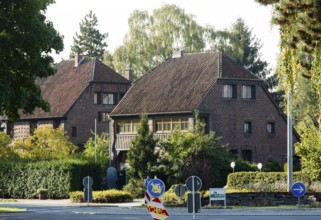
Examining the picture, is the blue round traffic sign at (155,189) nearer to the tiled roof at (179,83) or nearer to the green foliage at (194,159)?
the green foliage at (194,159)

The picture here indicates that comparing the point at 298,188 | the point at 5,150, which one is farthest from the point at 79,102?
the point at 298,188

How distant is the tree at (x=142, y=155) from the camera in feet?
218

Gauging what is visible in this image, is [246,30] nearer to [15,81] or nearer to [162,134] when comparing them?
[162,134]

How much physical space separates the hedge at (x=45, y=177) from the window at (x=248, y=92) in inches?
575

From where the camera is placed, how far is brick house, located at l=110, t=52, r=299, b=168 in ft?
251

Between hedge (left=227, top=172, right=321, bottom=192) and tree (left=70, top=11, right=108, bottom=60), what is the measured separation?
78557mm

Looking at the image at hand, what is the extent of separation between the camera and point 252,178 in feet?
209

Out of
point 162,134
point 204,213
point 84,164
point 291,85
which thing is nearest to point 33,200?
point 84,164

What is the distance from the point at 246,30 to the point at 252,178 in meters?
50.2

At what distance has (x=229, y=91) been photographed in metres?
78.2

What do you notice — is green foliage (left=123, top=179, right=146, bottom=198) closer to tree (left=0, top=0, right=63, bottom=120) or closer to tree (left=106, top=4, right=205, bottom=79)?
tree (left=0, top=0, right=63, bottom=120)

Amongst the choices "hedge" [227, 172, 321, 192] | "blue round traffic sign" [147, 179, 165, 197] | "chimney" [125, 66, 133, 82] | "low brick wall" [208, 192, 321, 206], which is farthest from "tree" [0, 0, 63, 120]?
"chimney" [125, 66, 133, 82]

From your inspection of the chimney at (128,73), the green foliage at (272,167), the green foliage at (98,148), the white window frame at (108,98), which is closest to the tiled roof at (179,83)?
the green foliage at (98,148)

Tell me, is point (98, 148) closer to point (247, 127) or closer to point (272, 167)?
point (247, 127)
